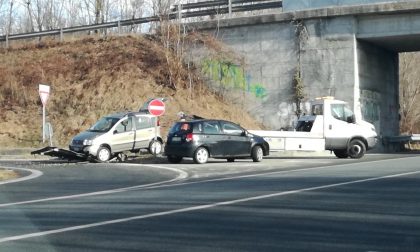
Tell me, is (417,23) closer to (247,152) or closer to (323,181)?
(247,152)

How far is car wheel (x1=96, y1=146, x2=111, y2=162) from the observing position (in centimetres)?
2341

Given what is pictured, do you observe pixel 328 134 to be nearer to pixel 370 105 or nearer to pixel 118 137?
pixel 370 105

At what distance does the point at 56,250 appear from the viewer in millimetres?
7465

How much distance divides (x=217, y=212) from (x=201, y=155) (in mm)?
11834

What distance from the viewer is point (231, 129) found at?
22719mm

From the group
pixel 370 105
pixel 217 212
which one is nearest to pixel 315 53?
pixel 370 105

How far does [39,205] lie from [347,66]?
21347 millimetres

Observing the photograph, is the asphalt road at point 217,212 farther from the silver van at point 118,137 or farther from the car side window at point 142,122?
the car side window at point 142,122

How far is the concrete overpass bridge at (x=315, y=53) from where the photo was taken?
1168 inches

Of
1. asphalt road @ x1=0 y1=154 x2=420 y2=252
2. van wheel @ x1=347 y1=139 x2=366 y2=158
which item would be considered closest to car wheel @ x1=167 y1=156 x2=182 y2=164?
asphalt road @ x1=0 y1=154 x2=420 y2=252

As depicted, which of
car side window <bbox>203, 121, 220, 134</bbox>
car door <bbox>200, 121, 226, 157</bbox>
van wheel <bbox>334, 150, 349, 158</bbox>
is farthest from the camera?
van wheel <bbox>334, 150, 349, 158</bbox>

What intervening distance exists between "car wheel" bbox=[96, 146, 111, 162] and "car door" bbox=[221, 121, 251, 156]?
464cm

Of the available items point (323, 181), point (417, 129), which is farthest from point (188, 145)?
point (417, 129)

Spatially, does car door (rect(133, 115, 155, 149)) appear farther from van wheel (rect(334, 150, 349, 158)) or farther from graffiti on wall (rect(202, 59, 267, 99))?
graffiti on wall (rect(202, 59, 267, 99))
